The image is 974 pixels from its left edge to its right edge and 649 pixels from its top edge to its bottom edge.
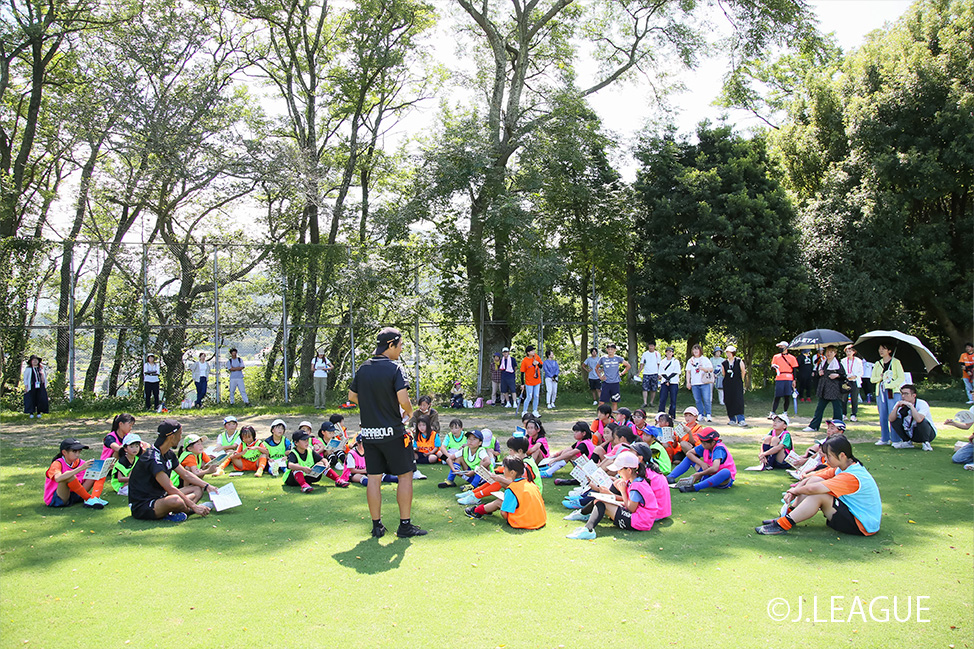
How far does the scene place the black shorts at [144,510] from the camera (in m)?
6.05

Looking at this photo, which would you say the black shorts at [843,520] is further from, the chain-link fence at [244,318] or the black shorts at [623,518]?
the chain-link fence at [244,318]

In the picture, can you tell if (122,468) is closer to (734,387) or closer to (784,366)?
(734,387)

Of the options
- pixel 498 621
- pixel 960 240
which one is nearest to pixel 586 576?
pixel 498 621

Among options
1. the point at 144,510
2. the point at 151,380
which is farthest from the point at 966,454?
the point at 151,380

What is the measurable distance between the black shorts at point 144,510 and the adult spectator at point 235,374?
10.0m

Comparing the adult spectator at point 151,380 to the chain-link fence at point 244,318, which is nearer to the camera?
the adult spectator at point 151,380

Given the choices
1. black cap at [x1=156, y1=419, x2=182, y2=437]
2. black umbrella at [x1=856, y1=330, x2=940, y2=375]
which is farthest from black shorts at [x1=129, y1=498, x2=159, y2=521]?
black umbrella at [x1=856, y1=330, x2=940, y2=375]

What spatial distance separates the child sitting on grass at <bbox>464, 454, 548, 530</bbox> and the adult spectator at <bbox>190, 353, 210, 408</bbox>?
1164 centimetres

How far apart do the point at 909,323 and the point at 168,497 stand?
76.2 feet

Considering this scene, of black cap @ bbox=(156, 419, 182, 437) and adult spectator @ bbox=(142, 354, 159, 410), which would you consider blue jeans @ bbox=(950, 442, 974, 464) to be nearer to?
black cap @ bbox=(156, 419, 182, 437)

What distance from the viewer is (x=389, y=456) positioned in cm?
557

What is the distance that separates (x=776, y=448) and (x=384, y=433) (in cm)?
566

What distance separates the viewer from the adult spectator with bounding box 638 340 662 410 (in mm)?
15182

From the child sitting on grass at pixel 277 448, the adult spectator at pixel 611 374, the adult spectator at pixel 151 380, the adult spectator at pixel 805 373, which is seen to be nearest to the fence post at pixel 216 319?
the adult spectator at pixel 151 380
